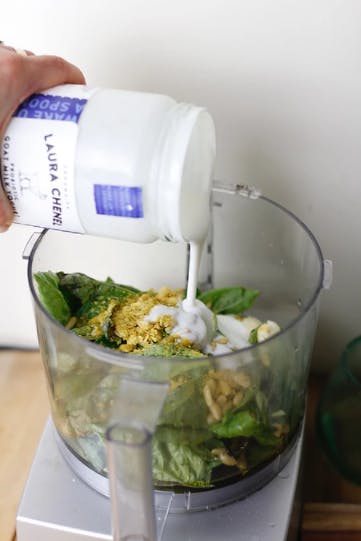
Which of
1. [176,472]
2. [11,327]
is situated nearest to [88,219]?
[176,472]

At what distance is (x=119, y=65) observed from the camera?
2.23 ft

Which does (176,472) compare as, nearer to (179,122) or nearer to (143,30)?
(179,122)

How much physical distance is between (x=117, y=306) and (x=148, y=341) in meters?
0.06

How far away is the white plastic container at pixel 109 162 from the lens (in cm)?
50

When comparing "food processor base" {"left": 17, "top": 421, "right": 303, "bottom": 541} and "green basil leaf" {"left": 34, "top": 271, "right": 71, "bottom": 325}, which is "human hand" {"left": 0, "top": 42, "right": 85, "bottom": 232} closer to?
"green basil leaf" {"left": 34, "top": 271, "right": 71, "bottom": 325}

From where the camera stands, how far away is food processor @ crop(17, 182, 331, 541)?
0.50m

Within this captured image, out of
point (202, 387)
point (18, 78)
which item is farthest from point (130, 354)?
point (18, 78)

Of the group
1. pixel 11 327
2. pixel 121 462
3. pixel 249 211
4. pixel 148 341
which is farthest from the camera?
pixel 11 327

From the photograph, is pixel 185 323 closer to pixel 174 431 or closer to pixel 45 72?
pixel 174 431

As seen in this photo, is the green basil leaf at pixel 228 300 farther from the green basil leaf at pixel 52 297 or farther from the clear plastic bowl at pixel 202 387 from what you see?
the green basil leaf at pixel 52 297

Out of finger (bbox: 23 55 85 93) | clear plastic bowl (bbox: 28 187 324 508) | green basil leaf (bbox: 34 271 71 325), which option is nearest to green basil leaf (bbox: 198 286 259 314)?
clear plastic bowl (bbox: 28 187 324 508)

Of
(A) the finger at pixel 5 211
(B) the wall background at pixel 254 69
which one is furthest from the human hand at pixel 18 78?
(B) the wall background at pixel 254 69

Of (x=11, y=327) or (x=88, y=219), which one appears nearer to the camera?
(x=88, y=219)

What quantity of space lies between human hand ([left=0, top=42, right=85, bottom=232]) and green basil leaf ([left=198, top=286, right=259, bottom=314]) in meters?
0.25
